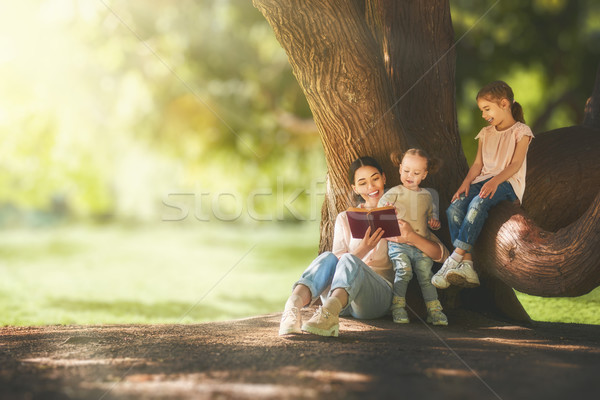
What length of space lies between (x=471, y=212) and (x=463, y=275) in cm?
52

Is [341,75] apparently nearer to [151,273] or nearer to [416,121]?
[416,121]

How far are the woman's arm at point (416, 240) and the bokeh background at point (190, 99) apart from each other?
15.0 feet

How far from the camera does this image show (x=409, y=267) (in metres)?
4.69

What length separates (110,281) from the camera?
43.2 feet

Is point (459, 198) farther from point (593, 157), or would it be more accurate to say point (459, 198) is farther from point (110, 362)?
point (110, 362)

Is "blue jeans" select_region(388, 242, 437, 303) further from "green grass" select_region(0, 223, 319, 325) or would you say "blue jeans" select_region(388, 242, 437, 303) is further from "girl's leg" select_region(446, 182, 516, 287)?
"green grass" select_region(0, 223, 319, 325)

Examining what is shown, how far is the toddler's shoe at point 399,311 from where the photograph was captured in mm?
4789

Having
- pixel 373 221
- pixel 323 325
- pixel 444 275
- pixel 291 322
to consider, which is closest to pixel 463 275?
pixel 444 275

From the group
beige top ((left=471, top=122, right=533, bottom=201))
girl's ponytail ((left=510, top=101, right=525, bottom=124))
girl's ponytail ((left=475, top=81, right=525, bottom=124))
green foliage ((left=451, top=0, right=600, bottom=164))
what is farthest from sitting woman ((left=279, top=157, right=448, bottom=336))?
green foliage ((left=451, top=0, right=600, bottom=164))

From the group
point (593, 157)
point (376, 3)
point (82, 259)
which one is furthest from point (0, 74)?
point (593, 157)

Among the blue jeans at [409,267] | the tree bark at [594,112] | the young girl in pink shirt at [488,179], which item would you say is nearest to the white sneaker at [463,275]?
the young girl in pink shirt at [488,179]

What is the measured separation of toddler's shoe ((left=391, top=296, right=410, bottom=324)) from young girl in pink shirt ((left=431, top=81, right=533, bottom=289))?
375 mm

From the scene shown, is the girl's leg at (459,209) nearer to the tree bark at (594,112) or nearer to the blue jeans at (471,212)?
the blue jeans at (471,212)

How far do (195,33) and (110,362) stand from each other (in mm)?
8797
